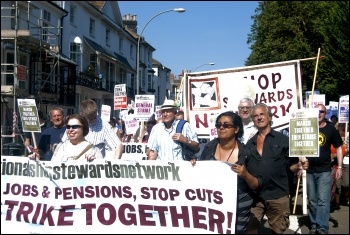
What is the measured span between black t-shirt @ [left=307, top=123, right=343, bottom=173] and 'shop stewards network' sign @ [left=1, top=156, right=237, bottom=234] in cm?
260

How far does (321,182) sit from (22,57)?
2231 centimetres

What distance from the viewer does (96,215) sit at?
533 cm

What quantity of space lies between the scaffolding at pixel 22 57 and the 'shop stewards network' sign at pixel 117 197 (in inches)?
558

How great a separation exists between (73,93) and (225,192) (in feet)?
98.9

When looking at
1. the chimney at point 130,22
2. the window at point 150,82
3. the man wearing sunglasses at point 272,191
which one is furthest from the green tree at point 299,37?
the man wearing sunglasses at point 272,191

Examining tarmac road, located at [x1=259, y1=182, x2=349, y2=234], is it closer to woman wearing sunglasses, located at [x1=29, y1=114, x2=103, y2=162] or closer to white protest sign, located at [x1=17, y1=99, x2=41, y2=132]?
woman wearing sunglasses, located at [x1=29, y1=114, x2=103, y2=162]

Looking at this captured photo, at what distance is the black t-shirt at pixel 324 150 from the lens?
7176 millimetres

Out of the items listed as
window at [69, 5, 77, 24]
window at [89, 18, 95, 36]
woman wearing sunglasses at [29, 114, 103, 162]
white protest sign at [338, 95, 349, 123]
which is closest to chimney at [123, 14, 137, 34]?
window at [89, 18, 95, 36]

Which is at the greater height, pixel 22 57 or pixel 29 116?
pixel 22 57

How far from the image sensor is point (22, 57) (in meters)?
26.8

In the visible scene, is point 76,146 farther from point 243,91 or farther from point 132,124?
point 132,124

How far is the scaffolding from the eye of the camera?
69.2ft

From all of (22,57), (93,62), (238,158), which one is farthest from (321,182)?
(93,62)

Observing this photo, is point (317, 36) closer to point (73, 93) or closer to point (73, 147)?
point (73, 93)
